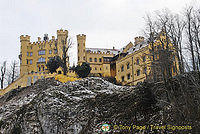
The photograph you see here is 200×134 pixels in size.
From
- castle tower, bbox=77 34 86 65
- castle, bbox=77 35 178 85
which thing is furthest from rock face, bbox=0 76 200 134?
castle tower, bbox=77 34 86 65

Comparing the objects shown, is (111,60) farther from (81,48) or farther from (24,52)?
(24,52)

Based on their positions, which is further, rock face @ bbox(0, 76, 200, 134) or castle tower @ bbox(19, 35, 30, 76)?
castle tower @ bbox(19, 35, 30, 76)

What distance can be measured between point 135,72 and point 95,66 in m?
15.4

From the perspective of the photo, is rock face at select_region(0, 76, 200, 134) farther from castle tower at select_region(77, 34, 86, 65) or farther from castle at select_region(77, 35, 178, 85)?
castle tower at select_region(77, 34, 86, 65)

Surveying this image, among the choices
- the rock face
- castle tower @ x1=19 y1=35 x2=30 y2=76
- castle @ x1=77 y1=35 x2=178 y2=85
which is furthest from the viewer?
castle tower @ x1=19 y1=35 x2=30 y2=76

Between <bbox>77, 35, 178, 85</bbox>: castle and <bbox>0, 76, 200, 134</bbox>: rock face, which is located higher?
<bbox>77, 35, 178, 85</bbox>: castle

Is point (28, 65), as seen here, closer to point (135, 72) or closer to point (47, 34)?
point (47, 34)

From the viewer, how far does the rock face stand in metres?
14.5

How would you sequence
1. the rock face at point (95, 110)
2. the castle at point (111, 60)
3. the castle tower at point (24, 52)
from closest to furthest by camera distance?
the rock face at point (95, 110)
the castle at point (111, 60)
the castle tower at point (24, 52)

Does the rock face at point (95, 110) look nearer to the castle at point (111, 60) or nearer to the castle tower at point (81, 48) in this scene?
the castle at point (111, 60)

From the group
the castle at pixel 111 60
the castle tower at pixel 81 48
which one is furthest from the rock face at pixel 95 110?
the castle tower at pixel 81 48

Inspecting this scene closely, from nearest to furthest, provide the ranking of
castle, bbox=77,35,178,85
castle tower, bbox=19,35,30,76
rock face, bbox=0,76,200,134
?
rock face, bbox=0,76,200,134 < castle, bbox=77,35,178,85 < castle tower, bbox=19,35,30,76

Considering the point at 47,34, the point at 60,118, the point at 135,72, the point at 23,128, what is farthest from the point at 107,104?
the point at 47,34

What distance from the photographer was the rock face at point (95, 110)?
1455 centimetres
